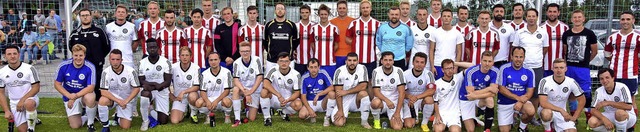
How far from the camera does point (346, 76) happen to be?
19.3 ft

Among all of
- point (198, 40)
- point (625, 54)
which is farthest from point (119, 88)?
point (625, 54)

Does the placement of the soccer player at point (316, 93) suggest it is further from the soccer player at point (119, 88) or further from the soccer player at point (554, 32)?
the soccer player at point (554, 32)

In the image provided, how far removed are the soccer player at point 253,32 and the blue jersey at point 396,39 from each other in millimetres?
1482

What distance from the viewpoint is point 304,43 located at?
6641 mm

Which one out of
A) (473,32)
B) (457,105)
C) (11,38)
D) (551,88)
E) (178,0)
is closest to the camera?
(551,88)

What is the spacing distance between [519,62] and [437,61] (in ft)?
3.58

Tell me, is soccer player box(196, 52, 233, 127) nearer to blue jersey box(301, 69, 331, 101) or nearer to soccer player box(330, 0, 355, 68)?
blue jersey box(301, 69, 331, 101)

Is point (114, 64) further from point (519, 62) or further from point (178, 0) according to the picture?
point (519, 62)

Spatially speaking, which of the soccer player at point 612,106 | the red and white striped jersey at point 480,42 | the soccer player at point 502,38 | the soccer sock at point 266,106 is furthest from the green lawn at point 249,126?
the red and white striped jersey at point 480,42

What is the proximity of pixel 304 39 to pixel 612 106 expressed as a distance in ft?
11.3

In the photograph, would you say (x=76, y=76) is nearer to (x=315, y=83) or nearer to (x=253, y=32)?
(x=253, y=32)

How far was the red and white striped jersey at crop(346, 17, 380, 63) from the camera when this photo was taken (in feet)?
21.4

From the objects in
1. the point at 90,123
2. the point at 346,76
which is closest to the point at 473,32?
the point at 346,76

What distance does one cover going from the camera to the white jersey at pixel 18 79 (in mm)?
5488
